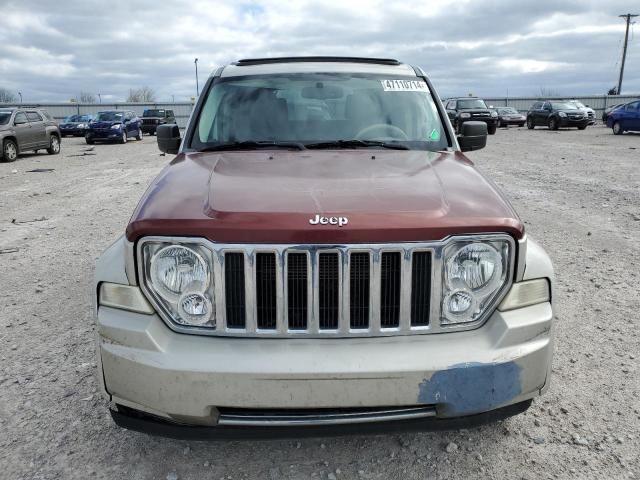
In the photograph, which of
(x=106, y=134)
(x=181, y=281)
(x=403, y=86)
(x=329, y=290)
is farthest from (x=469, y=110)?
(x=181, y=281)

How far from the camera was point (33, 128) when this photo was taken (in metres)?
19.2

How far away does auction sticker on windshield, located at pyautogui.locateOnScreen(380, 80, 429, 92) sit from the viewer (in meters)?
3.80

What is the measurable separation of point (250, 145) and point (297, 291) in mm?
1511

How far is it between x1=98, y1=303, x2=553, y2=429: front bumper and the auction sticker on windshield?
81.1 inches

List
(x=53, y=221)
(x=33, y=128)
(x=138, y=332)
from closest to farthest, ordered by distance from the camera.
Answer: (x=138, y=332), (x=53, y=221), (x=33, y=128)

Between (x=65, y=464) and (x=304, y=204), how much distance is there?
1657 mm

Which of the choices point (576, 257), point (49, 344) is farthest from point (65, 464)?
point (576, 257)

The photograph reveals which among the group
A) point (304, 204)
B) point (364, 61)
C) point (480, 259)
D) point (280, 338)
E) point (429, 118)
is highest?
point (364, 61)

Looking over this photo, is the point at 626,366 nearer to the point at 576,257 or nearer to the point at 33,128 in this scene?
the point at 576,257

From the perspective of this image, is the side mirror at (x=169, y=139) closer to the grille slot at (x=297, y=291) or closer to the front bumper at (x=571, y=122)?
the grille slot at (x=297, y=291)

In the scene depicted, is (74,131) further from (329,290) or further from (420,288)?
(420,288)

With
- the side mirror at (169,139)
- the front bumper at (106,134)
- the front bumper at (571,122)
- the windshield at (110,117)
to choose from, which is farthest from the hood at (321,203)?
the front bumper at (571,122)

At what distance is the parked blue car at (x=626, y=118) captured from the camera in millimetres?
24656

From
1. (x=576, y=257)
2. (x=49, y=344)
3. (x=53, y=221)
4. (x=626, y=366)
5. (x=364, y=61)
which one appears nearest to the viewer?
(x=626, y=366)
